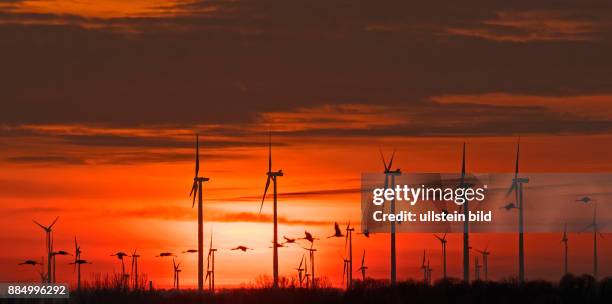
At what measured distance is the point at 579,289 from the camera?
444 ft

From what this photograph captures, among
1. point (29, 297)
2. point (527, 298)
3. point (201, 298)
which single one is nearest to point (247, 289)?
point (201, 298)

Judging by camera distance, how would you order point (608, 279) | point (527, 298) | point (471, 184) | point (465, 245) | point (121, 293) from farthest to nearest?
1. point (471, 184)
2. point (465, 245)
3. point (121, 293)
4. point (608, 279)
5. point (527, 298)

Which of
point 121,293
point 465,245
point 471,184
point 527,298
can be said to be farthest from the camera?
point 471,184

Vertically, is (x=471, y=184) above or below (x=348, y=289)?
above

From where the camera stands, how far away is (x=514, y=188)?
19062 cm

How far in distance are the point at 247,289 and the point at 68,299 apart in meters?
18.5

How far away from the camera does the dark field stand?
133250mm

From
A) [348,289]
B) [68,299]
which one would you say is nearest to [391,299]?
[348,289]

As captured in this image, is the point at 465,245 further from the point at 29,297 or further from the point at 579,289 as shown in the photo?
the point at 29,297

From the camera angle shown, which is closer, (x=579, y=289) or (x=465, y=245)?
(x=579, y=289)

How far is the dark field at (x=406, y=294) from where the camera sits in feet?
437

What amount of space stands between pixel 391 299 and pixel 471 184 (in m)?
50.9

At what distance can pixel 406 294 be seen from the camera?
145m

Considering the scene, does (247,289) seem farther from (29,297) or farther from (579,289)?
(579,289)
